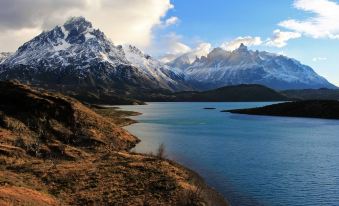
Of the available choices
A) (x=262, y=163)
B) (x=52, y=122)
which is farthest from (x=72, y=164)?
(x=262, y=163)

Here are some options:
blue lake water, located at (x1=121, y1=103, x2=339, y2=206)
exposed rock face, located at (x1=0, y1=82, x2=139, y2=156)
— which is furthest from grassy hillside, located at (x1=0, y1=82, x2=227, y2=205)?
blue lake water, located at (x1=121, y1=103, x2=339, y2=206)

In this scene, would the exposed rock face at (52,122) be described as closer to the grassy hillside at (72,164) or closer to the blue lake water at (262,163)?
the grassy hillside at (72,164)

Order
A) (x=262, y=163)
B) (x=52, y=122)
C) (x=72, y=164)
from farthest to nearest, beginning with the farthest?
(x=52, y=122) → (x=262, y=163) → (x=72, y=164)

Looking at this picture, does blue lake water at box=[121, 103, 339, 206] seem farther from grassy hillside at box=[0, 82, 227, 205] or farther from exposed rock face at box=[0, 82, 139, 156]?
exposed rock face at box=[0, 82, 139, 156]

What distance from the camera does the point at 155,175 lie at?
6944cm

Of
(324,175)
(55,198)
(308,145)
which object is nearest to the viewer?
(55,198)

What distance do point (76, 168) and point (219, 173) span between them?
24.3 metres

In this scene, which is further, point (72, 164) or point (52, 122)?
point (52, 122)

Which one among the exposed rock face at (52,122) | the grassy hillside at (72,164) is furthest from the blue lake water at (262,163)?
the exposed rock face at (52,122)

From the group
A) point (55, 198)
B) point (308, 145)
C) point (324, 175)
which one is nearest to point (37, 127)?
point (55, 198)

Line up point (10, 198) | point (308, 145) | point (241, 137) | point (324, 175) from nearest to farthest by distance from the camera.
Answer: point (10, 198) → point (324, 175) → point (308, 145) → point (241, 137)

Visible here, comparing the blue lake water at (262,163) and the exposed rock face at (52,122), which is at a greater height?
the exposed rock face at (52,122)

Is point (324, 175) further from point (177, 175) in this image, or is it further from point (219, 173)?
point (177, 175)

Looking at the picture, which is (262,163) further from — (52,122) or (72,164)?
(52,122)
